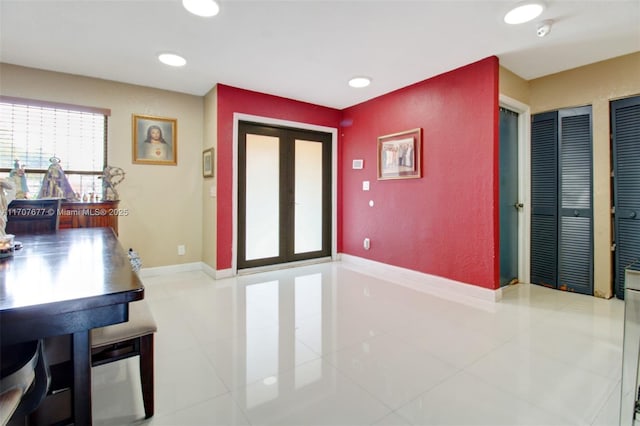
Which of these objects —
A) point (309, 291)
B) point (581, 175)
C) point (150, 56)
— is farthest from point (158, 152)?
point (581, 175)

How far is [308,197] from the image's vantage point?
476 cm

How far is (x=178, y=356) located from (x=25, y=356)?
129 cm

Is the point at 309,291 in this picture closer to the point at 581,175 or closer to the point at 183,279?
the point at 183,279

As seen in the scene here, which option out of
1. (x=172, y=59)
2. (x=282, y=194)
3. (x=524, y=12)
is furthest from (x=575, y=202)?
(x=172, y=59)

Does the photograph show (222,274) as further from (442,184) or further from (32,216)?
(442,184)

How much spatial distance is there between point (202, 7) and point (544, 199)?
384 centimetres

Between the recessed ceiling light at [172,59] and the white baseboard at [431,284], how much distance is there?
10.7ft

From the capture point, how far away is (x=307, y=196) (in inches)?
187

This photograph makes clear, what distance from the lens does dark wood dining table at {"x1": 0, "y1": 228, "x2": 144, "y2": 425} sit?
0.78 m

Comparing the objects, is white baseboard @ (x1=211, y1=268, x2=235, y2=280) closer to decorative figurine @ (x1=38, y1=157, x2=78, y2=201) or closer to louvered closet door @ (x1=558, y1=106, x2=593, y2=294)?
decorative figurine @ (x1=38, y1=157, x2=78, y2=201)

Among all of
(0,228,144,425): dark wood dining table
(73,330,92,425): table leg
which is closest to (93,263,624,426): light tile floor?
(73,330,92,425): table leg

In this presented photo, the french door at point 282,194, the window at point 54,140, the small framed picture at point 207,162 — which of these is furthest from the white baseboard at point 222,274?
the window at point 54,140

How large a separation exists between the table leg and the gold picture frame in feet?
11.3

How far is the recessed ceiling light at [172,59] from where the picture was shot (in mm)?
3012
